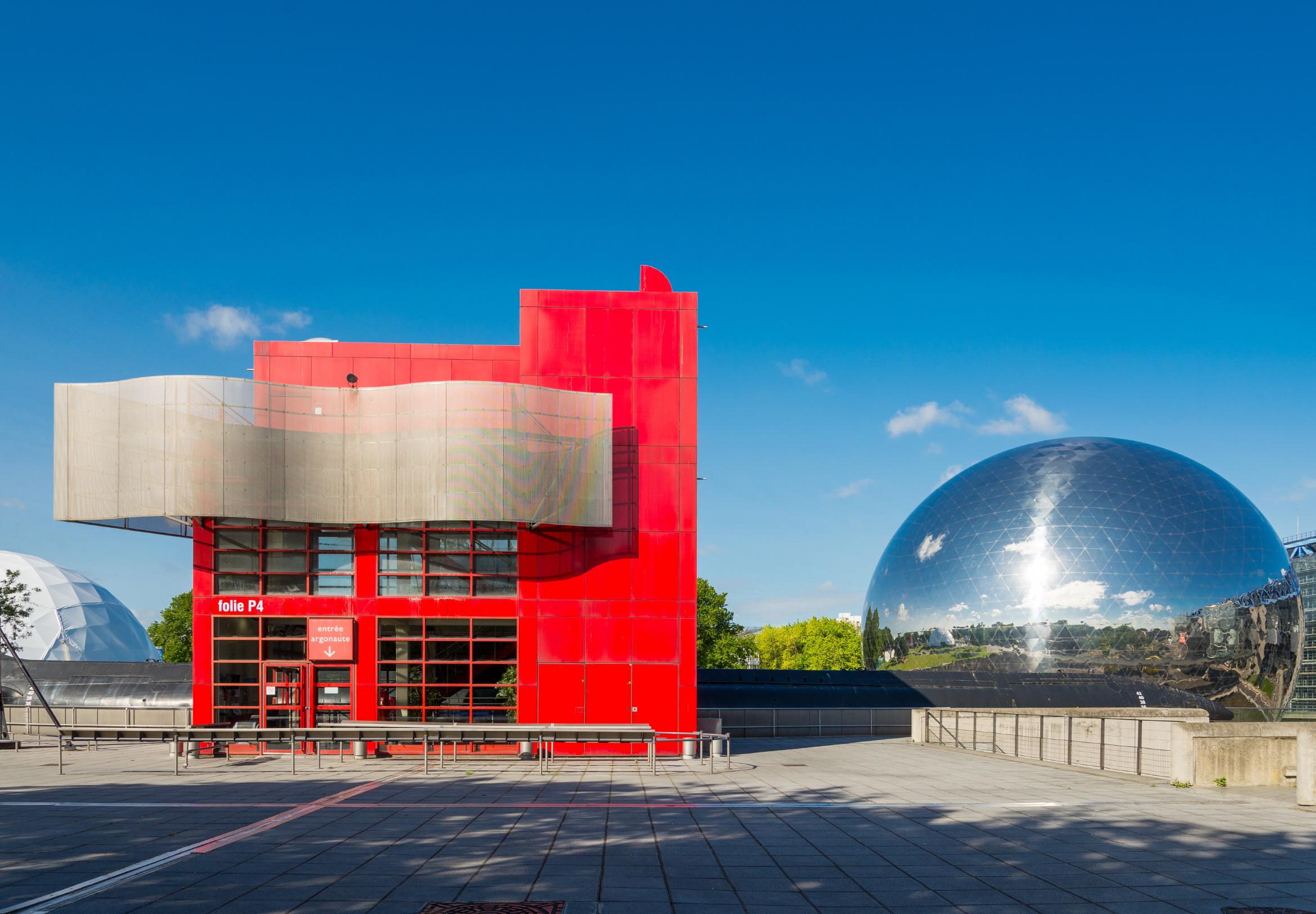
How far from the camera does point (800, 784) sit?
1855 centimetres

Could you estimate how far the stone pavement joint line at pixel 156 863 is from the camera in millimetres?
8625

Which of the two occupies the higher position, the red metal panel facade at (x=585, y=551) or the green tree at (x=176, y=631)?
the red metal panel facade at (x=585, y=551)

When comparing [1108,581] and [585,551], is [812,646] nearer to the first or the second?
[1108,581]

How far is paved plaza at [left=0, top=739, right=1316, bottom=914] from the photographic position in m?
9.16

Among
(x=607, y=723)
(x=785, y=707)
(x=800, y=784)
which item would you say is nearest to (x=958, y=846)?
(x=800, y=784)

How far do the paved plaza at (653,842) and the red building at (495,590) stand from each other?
5.39m

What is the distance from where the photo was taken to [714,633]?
7069 cm

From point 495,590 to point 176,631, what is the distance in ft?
238

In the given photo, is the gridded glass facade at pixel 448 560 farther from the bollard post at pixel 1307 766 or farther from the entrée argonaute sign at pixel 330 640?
the bollard post at pixel 1307 766

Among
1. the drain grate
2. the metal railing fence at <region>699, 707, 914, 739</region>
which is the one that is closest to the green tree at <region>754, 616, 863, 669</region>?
the metal railing fence at <region>699, 707, 914, 739</region>

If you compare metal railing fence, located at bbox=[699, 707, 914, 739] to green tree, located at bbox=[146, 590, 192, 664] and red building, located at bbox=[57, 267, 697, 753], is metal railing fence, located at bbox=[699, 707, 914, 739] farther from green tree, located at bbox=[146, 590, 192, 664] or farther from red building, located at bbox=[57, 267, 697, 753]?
green tree, located at bbox=[146, 590, 192, 664]

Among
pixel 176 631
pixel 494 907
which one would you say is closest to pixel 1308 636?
pixel 494 907

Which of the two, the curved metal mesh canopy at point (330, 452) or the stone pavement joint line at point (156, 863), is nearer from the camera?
the stone pavement joint line at point (156, 863)

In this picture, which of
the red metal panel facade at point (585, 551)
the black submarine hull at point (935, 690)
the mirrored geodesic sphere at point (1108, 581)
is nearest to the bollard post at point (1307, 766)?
the red metal panel facade at point (585, 551)
